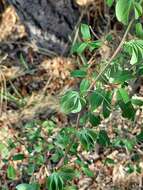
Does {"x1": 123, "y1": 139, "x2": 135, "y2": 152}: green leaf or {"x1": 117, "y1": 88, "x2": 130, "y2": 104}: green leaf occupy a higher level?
{"x1": 117, "y1": 88, "x2": 130, "y2": 104}: green leaf

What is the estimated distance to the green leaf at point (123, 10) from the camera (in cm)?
110

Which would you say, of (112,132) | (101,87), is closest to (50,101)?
(112,132)

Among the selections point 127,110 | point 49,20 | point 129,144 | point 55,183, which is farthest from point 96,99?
point 49,20

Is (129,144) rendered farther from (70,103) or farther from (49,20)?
(49,20)

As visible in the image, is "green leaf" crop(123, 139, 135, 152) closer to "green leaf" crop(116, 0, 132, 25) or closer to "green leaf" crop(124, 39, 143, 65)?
"green leaf" crop(124, 39, 143, 65)

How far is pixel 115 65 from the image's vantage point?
1.43 metres

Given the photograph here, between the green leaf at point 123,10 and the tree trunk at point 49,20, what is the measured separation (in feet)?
6.14

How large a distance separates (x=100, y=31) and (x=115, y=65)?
1952 millimetres

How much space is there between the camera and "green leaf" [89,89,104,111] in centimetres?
130

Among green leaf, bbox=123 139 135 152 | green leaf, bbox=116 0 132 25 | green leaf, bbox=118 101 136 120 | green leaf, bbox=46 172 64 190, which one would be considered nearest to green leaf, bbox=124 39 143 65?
green leaf, bbox=116 0 132 25

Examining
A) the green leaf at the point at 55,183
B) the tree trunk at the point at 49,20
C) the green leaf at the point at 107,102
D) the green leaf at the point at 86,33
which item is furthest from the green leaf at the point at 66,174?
the tree trunk at the point at 49,20

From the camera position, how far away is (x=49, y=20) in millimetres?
3189

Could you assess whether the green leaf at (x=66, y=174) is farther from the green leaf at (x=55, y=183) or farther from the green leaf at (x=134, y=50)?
the green leaf at (x=134, y=50)

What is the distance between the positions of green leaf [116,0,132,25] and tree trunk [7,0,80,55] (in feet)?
6.14
